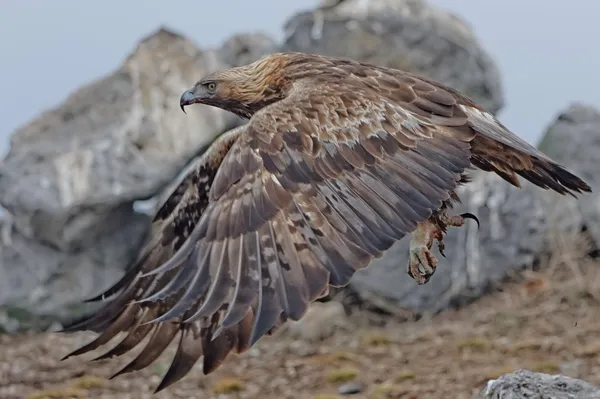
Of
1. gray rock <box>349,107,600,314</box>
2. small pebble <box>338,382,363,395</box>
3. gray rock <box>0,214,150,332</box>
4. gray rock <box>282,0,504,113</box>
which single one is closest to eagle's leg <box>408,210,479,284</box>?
small pebble <box>338,382,363,395</box>

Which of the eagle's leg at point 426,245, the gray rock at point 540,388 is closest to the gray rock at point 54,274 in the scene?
the eagle's leg at point 426,245

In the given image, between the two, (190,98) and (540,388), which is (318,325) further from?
(540,388)

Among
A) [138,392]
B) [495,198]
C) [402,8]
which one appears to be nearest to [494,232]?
[495,198]

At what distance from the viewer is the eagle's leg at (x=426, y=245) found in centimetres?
707

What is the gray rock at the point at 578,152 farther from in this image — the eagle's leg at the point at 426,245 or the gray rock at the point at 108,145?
the eagle's leg at the point at 426,245

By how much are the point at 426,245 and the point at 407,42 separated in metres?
7.06

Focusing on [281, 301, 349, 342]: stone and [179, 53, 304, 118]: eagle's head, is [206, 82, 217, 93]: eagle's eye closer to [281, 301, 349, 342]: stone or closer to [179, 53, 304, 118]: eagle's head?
[179, 53, 304, 118]: eagle's head

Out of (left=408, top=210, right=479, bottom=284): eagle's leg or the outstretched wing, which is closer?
the outstretched wing

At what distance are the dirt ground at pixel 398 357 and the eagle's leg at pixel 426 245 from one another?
9.09ft

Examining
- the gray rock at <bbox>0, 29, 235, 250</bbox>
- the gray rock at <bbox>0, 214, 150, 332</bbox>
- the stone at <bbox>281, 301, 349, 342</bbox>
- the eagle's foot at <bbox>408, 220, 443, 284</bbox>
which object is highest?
the gray rock at <bbox>0, 29, 235, 250</bbox>

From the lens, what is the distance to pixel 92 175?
12719mm

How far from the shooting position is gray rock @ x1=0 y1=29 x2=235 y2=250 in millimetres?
12688

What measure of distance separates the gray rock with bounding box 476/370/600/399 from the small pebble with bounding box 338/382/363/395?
430 cm

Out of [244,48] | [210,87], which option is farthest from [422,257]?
[244,48]
